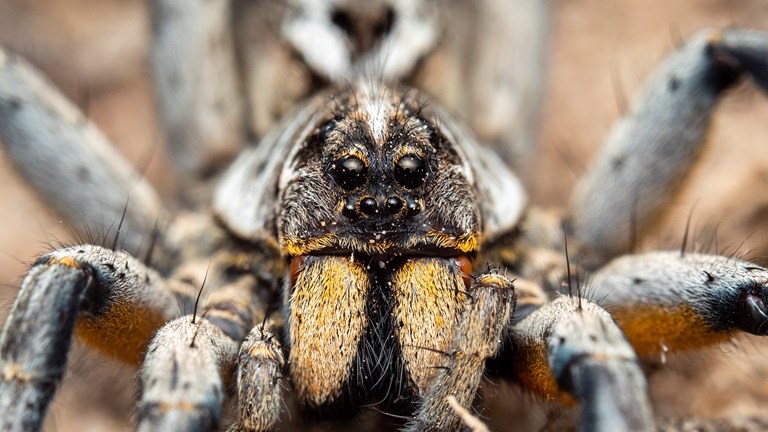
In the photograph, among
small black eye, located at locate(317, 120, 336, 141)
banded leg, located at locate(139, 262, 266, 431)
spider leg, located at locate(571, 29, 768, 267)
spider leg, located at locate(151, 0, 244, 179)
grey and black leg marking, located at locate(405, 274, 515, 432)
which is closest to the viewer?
banded leg, located at locate(139, 262, 266, 431)

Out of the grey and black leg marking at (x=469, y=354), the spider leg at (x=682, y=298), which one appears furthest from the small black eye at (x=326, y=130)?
the spider leg at (x=682, y=298)

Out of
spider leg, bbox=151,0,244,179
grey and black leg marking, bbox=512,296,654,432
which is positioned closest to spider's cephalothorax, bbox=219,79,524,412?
grey and black leg marking, bbox=512,296,654,432

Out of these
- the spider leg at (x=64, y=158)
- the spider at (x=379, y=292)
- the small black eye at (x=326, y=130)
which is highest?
the spider leg at (x=64, y=158)

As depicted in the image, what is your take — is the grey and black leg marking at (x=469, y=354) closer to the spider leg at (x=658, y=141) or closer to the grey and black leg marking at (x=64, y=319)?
the grey and black leg marking at (x=64, y=319)

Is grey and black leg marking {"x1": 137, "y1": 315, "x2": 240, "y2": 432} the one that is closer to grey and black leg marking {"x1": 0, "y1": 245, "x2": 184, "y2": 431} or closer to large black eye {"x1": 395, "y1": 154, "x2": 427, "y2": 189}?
grey and black leg marking {"x1": 0, "y1": 245, "x2": 184, "y2": 431}

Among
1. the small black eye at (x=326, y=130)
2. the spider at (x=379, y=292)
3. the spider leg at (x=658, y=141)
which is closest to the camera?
the spider at (x=379, y=292)

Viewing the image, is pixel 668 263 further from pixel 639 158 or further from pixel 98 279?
pixel 98 279

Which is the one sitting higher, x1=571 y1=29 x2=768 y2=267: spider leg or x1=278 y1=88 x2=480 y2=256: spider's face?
x1=571 y1=29 x2=768 y2=267: spider leg
